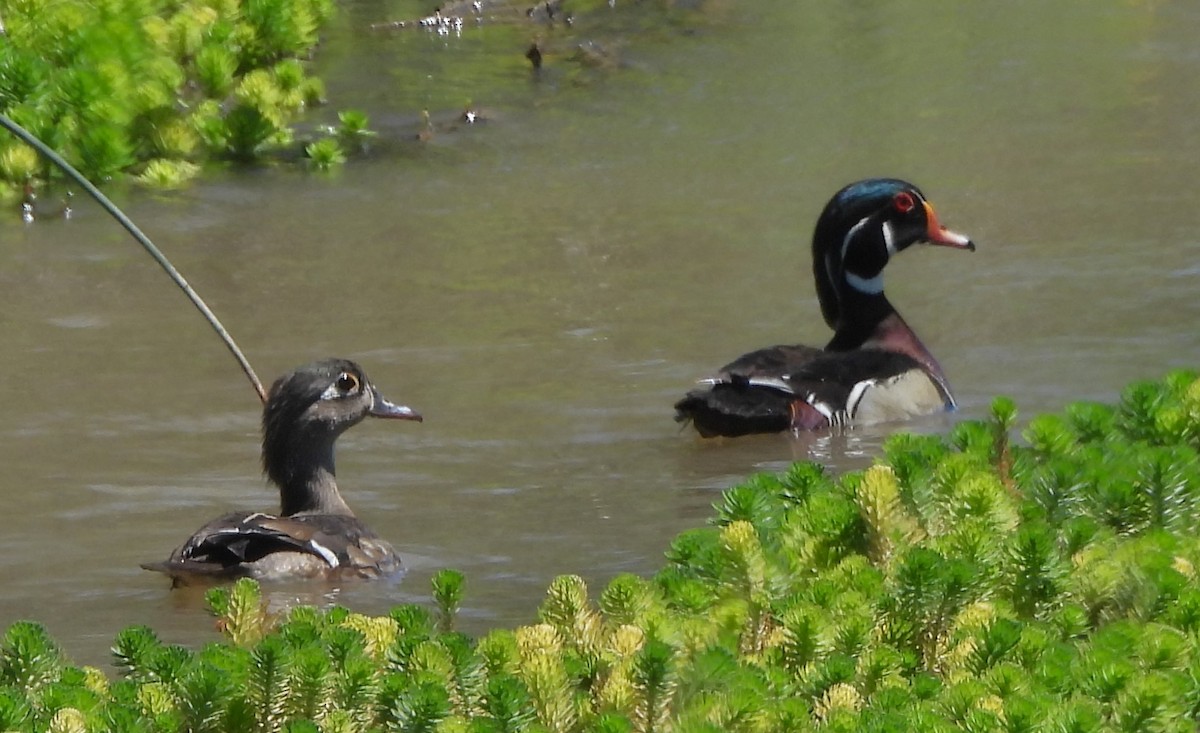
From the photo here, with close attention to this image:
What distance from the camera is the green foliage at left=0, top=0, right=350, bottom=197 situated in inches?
483

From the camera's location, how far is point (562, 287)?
35.7 feet

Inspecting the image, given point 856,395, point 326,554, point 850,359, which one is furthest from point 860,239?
point 326,554

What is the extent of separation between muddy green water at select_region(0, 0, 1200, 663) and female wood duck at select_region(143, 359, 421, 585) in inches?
4.7

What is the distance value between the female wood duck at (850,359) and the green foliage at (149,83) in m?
4.55

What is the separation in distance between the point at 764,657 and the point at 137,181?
868 cm

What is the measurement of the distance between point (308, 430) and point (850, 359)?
274cm

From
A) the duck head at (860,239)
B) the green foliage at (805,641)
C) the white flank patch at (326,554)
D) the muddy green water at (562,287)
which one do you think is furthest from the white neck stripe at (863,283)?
the green foliage at (805,641)

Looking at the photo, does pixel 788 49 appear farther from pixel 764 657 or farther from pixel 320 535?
pixel 764 657

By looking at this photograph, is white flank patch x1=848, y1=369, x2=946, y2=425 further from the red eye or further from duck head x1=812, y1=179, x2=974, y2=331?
the red eye

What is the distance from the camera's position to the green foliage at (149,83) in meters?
12.3

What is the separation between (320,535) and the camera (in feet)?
23.4

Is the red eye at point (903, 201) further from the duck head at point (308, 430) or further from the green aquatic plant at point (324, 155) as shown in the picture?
the green aquatic plant at point (324, 155)

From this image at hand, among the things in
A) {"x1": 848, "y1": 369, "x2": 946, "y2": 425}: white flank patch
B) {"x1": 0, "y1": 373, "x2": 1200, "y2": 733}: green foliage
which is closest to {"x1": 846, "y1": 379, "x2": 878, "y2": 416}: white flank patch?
{"x1": 848, "y1": 369, "x2": 946, "y2": 425}: white flank patch

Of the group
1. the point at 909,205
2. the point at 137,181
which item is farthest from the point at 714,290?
the point at 137,181
